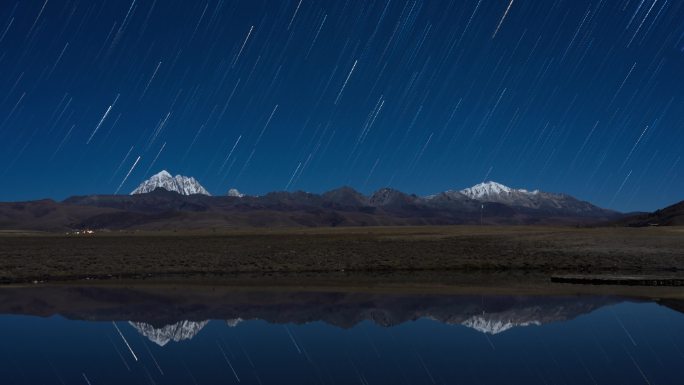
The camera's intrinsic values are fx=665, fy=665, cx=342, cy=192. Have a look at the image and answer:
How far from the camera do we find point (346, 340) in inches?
823

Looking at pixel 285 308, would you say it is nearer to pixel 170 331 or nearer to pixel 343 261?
pixel 170 331

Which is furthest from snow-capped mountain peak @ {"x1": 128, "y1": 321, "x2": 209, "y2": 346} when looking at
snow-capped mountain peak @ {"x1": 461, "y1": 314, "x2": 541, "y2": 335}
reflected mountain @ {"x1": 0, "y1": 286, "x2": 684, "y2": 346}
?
snow-capped mountain peak @ {"x1": 461, "y1": 314, "x2": 541, "y2": 335}

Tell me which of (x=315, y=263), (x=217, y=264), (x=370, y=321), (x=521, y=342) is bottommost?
(x=521, y=342)

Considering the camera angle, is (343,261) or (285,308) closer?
(285,308)

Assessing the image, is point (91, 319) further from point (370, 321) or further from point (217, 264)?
point (217, 264)

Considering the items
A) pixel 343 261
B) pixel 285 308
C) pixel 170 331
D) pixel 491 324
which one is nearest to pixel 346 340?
pixel 491 324

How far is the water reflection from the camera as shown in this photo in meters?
16.1

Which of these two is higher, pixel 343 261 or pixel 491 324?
pixel 343 261

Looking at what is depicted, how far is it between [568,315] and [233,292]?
17.7 m

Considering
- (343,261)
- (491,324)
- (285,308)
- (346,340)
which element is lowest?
(491,324)

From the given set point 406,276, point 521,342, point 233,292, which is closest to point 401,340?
point 521,342

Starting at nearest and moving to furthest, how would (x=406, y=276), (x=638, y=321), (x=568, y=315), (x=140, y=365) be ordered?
(x=140, y=365), (x=638, y=321), (x=568, y=315), (x=406, y=276)

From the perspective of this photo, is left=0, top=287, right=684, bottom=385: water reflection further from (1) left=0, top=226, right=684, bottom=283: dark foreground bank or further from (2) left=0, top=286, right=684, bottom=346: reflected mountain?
(1) left=0, top=226, right=684, bottom=283: dark foreground bank

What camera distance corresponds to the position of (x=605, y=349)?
1873cm
